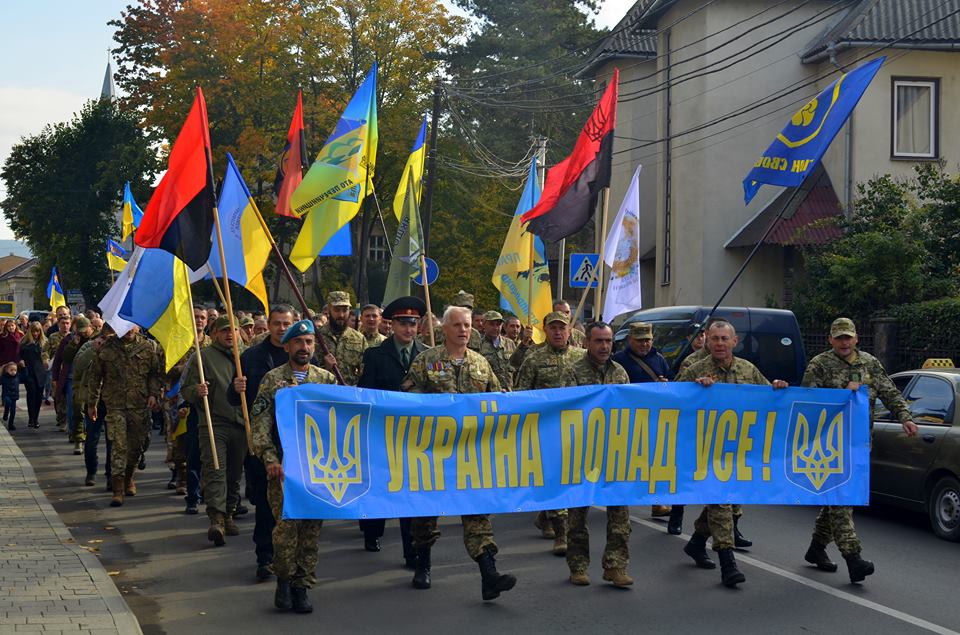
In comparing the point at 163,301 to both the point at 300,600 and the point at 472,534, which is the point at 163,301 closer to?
the point at 300,600

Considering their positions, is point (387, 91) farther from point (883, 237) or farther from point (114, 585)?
point (114, 585)

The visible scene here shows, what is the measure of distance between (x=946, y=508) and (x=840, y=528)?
2.73 m

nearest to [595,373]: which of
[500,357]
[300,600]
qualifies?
[300,600]

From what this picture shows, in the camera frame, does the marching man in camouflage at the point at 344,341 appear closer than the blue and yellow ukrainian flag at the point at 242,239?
No

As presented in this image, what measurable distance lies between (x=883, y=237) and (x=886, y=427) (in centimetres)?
1057

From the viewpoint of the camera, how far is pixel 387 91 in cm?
4381

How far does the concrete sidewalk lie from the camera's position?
674 cm

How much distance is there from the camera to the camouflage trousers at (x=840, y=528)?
8391mm

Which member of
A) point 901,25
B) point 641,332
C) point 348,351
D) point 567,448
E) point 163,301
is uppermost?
point 901,25

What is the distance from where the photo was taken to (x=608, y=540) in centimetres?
838

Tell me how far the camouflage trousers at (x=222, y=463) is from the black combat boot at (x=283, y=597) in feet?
8.32

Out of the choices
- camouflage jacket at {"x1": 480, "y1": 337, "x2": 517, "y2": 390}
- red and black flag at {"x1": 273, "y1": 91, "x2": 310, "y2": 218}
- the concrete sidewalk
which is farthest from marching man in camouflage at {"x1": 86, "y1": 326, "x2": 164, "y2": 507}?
camouflage jacket at {"x1": 480, "y1": 337, "x2": 517, "y2": 390}

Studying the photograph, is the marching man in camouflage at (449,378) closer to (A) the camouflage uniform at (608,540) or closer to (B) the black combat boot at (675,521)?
(A) the camouflage uniform at (608,540)

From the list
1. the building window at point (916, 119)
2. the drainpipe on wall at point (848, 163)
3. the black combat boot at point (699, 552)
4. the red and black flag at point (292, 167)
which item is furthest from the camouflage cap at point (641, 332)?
the building window at point (916, 119)
